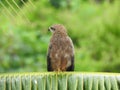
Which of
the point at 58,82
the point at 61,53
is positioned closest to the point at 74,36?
the point at 61,53

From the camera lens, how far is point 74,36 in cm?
1491

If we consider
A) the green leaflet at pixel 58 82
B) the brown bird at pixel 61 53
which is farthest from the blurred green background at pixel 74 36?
the green leaflet at pixel 58 82

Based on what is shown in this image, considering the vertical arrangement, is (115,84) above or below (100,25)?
below

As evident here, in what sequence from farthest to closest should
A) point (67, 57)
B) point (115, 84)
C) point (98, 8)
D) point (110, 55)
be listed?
point (98, 8) → point (110, 55) → point (67, 57) → point (115, 84)

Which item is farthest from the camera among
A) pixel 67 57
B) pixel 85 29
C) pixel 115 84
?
pixel 85 29

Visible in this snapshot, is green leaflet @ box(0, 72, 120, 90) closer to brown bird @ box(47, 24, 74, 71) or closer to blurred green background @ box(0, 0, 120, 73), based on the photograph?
brown bird @ box(47, 24, 74, 71)

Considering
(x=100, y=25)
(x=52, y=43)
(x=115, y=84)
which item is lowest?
(x=115, y=84)

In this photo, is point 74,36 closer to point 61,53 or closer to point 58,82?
point 61,53

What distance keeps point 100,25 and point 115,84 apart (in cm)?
1012

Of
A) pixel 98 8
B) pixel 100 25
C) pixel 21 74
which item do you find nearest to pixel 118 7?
pixel 100 25

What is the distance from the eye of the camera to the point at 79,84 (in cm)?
390

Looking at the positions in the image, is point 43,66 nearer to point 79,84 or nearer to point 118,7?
point 118,7

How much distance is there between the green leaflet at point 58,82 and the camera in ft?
12.7

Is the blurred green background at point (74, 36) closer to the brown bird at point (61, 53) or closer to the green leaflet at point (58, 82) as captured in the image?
the brown bird at point (61, 53)
